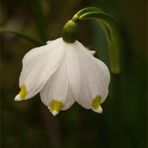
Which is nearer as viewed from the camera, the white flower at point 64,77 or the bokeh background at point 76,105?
the white flower at point 64,77

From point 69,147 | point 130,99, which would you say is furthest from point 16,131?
point 130,99

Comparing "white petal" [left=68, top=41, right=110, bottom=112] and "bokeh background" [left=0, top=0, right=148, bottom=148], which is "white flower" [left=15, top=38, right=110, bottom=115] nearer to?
"white petal" [left=68, top=41, right=110, bottom=112]

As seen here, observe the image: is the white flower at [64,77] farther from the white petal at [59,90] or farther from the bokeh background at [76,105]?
the bokeh background at [76,105]

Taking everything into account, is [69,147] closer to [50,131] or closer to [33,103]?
[50,131]

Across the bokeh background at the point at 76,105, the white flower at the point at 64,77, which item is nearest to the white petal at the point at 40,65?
the white flower at the point at 64,77

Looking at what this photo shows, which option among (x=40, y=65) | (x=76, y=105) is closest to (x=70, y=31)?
(x=40, y=65)

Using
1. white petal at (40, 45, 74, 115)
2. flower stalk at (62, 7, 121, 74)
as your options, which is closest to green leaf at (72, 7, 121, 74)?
flower stalk at (62, 7, 121, 74)

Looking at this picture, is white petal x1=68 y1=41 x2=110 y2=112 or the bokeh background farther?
the bokeh background
